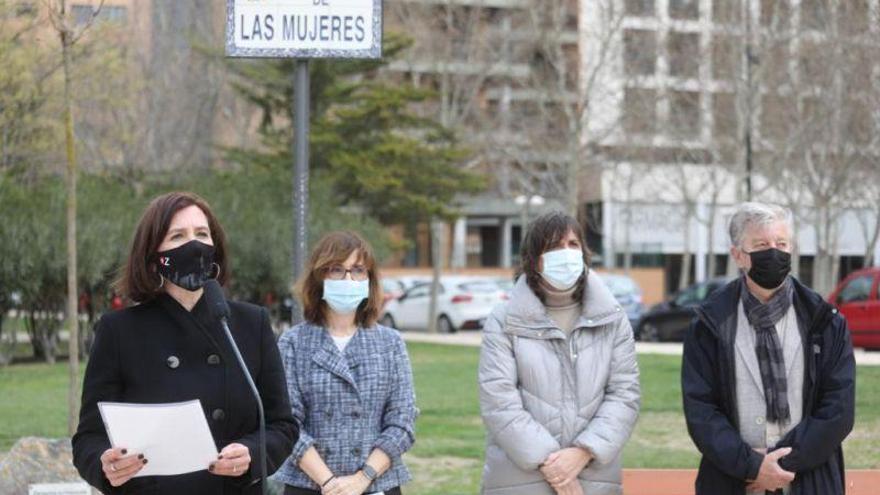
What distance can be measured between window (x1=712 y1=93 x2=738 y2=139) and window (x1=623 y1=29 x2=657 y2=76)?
2068 millimetres

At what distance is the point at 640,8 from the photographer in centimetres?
3731

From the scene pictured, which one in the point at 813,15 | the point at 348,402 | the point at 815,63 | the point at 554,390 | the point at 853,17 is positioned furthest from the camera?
the point at 815,63

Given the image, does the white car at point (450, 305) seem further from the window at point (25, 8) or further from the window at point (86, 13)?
the window at point (25, 8)

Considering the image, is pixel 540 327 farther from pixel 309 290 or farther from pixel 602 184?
pixel 602 184

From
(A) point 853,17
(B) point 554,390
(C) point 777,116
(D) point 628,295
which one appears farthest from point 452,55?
(B) point 554,390

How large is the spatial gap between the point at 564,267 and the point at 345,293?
932mm

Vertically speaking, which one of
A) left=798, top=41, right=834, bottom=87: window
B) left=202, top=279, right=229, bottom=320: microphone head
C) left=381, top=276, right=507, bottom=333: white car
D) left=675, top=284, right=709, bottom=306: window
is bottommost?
left=381, top=276, right=507, bottom=333: white car

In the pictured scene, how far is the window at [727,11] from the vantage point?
34.0 meters

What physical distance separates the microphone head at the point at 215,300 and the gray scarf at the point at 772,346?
2219 millimetres

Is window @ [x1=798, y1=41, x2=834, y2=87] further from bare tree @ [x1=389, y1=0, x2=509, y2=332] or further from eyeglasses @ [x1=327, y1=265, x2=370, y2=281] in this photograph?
eyeglasses @ [x1=327, y1=265, x2=370, y2=281]

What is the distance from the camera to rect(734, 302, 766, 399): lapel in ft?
18.0

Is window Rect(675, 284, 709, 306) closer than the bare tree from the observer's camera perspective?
Yes

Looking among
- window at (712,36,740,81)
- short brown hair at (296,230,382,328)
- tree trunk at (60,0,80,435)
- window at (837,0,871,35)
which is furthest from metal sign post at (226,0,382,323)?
window at (712,36,740,81)

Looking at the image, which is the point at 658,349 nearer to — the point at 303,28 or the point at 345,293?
the point at 303,28
